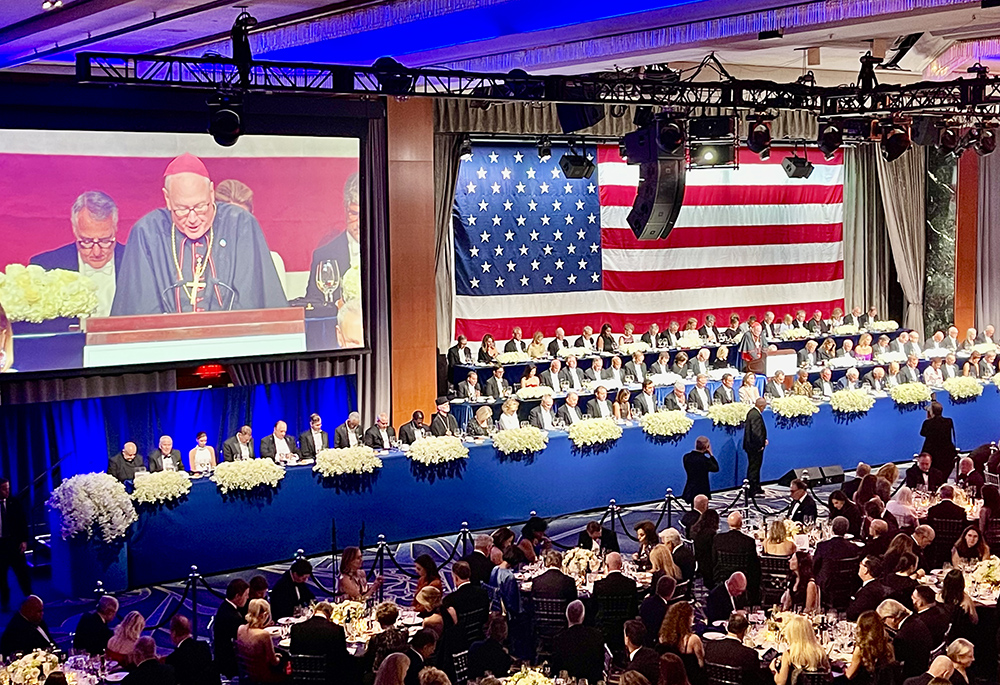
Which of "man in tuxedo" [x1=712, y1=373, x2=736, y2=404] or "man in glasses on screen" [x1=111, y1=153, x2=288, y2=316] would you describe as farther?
"man in tuxedo" [x1=712, y1=373, x2=736, y2=404]

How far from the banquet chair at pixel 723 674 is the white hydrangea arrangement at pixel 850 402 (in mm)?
8790

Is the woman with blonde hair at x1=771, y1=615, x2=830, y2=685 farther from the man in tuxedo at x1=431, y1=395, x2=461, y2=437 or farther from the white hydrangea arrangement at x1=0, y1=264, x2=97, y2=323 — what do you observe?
the white hydrangea arrangement at x1=0, y1=264, x2=97, y2=323

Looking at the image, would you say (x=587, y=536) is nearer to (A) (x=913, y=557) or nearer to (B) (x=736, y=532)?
(B) (x=736, y=532)

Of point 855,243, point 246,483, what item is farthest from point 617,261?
point 246,483

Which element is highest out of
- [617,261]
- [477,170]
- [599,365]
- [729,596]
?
[477,170]

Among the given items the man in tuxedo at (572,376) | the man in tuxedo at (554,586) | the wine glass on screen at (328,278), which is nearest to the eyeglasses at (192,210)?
the wine glass on screen at (328,278)

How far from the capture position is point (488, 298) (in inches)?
741

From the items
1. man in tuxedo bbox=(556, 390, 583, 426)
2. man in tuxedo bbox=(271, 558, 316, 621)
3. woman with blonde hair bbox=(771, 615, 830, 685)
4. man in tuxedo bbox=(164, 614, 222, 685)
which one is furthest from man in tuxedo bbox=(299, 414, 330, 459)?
woman with blonde hair bbox=(771, 615, 830, 685)

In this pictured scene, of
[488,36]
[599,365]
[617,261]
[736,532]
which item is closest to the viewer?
[736,532]

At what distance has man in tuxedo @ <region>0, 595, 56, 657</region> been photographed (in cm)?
816

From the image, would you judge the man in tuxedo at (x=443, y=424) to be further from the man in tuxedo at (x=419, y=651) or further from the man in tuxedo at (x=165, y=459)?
the man in tuxedo at (x=419, y=651)

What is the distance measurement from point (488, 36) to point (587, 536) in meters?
5.14

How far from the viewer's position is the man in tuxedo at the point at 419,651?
7.41 metres

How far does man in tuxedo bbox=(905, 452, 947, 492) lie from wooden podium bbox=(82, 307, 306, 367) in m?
7.63
